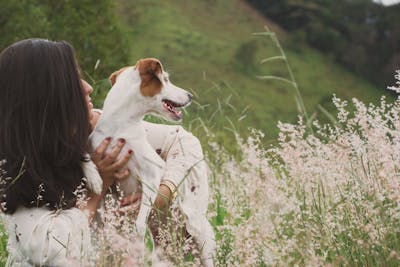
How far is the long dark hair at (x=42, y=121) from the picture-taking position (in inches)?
142

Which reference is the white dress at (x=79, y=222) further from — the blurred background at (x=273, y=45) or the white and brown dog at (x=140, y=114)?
the blurred background at (x=273, y=45)

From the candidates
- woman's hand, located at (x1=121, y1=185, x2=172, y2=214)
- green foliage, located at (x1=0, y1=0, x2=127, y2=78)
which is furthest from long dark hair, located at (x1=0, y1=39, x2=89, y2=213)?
green foliage, located at (x1=0, y1=0, x2=127, y2=78)

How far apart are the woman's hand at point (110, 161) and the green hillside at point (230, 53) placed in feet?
196

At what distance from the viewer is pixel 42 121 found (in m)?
3.63

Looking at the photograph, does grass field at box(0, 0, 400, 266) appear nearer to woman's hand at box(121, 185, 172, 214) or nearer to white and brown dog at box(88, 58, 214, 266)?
woman's hand at box(121, 185, 172, 214)

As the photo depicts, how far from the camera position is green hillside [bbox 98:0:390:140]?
229ft

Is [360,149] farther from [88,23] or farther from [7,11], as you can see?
[88,23]

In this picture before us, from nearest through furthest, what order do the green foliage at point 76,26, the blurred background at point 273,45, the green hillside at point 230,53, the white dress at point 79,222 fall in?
the white dress at point 79,222 → the green foliage at point 76,26 → the green hillside at point 230,53 → the blurred background at point 273,45

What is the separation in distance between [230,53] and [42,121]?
76021 millimetres

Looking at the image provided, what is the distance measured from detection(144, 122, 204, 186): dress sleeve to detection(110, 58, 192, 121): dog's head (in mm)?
167

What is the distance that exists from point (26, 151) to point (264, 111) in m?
62.8

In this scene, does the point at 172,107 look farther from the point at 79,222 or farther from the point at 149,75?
the point at 79,222

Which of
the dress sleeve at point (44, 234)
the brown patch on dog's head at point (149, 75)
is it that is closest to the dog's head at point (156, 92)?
the brown patch on dog's head at point (149, 75)

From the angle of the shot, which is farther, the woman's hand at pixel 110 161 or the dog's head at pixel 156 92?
the dog's head at pixel 156 92
